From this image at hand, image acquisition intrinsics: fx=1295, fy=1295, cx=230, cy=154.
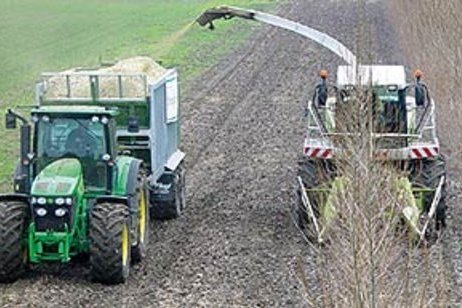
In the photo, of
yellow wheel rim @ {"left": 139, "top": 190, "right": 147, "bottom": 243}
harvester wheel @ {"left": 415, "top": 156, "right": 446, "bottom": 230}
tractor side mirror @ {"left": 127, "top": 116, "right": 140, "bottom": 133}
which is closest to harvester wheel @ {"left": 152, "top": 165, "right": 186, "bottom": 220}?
tractor side mirror @ {"left": 127, "top": 116, "right": 140, "bottom": 133}

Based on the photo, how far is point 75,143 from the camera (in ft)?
51.6

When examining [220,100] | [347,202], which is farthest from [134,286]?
[220,100]

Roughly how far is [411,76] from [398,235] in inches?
843

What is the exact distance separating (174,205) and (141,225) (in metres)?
2.04

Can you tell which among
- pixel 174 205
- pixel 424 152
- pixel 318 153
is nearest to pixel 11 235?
pixel 174 205

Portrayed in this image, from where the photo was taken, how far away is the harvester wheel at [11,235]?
14836 mm

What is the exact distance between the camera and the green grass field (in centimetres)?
3703

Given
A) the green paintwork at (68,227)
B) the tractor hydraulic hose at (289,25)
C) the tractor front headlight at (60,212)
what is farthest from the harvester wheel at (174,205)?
the tractor front headlight at (60,212)

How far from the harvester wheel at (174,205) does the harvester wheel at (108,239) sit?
3.40 m

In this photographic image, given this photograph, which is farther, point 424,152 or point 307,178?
point 307,178

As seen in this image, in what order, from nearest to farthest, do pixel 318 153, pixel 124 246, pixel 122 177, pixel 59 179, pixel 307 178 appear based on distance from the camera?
1. pixel 59 179
2. pixel 124 246
3. pixel 122 177
4. pixel 318 153
5. pixel 307 178

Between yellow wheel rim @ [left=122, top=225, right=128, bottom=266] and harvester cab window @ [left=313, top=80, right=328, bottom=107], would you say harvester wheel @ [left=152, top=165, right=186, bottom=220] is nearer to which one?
harvester cab window @ [left=313, top=80, right=328, bottom=107]

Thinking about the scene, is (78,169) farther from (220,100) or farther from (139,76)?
(220,100)

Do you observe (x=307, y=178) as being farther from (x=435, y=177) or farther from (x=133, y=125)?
(x=133, y=125)
